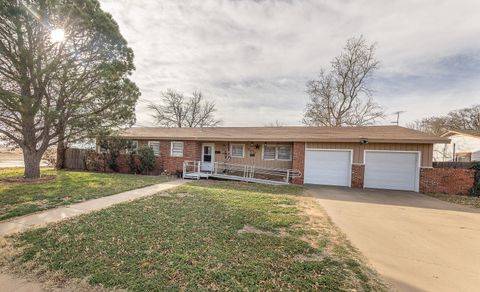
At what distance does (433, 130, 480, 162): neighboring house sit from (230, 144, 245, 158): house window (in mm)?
18406

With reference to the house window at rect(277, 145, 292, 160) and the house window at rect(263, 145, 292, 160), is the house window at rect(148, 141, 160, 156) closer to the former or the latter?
the house window at rect(263, 145, 292, 160)

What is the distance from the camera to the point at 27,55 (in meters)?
9.27

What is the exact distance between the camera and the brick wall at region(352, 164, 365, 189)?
11477 millimetres

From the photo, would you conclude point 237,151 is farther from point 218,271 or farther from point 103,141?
point 218,271

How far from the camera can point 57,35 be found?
31.6 feet

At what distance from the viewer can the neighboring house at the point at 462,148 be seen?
1961 cm

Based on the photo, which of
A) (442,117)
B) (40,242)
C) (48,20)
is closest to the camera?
→ (40,242)

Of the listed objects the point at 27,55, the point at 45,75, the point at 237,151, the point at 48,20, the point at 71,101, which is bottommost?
the point at 237,151

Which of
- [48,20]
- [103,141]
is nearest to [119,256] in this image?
[48,20]

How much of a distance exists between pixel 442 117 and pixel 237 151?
109 feet

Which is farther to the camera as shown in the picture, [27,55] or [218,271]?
[27,55]

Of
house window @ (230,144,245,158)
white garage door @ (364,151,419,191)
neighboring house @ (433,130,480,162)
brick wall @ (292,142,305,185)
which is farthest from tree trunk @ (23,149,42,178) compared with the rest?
neighboring house @ (433,130,480,162)

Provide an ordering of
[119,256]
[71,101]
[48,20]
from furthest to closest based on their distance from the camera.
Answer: [71,101] < [48,20] < [119,256]

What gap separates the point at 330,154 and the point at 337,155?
1.17ft
